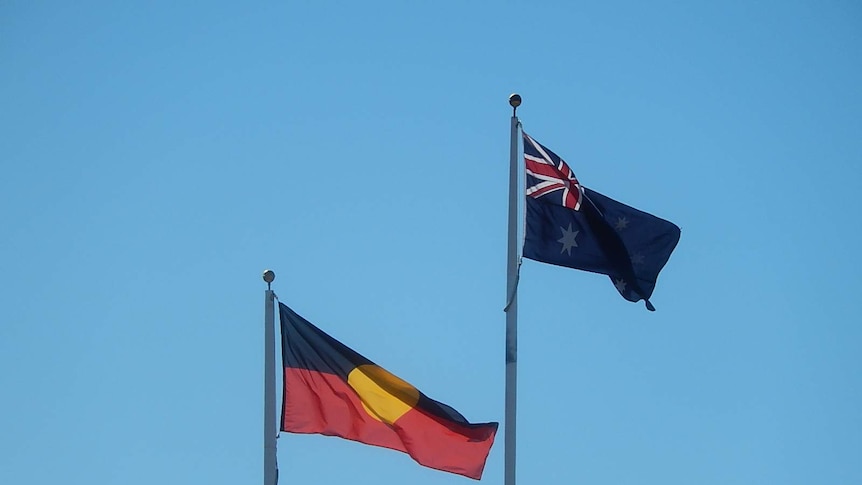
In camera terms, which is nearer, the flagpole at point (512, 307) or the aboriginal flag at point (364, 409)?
the flagpole at point (512, 307)

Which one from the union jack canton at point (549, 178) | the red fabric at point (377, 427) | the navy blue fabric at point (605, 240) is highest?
the union jack canton at point (549, 178)

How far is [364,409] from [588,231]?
429 cm

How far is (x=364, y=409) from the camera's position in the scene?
23422 millimetres

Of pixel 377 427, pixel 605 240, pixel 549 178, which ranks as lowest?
pixel 377 427

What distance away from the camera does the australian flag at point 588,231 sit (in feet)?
75.9

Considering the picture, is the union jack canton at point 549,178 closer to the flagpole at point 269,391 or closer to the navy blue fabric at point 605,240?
the navy blue fabric at point 605,240

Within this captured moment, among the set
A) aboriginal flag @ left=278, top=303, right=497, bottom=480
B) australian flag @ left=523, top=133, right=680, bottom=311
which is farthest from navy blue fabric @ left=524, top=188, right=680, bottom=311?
aboriginal flag @ left=278, top=303, right=497, bottom=480

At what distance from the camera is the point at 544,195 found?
23219mm

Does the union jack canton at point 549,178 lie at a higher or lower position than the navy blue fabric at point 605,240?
higher

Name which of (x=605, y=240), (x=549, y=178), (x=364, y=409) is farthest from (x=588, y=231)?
(x=364, y=409)

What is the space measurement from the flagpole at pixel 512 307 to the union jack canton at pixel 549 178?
0.26 m

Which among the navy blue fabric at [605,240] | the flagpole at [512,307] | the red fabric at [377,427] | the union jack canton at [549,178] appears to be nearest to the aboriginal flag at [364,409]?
the red fabric at [377,427]

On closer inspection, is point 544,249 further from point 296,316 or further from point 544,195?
point 296,316

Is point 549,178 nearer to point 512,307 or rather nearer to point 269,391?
point 512,307
